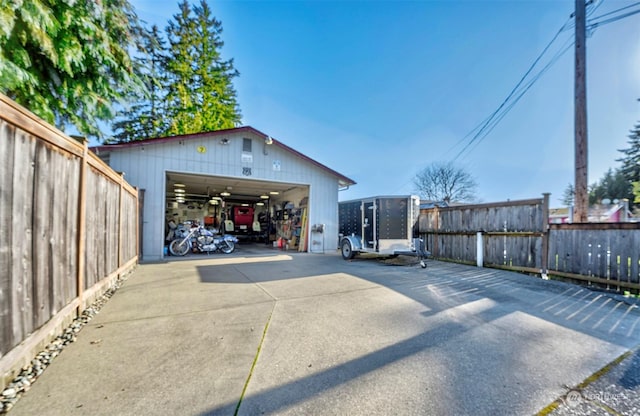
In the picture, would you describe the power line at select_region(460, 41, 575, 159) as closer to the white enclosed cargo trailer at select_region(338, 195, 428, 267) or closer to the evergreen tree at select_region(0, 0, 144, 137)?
the white enclosed cargo trailer at select_region(338, 195, 428, 267)

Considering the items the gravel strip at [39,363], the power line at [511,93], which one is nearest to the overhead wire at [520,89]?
the power line at [511,93]

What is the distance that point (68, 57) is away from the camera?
11.6 ft

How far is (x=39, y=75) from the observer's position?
4000 millimetres

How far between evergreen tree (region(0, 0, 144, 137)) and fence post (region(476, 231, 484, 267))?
867 centimetres

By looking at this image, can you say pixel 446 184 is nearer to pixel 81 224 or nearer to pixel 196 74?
pixel 196 74

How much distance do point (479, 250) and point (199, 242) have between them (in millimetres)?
9018

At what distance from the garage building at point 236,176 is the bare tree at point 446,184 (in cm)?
1892

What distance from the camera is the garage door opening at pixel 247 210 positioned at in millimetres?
11438

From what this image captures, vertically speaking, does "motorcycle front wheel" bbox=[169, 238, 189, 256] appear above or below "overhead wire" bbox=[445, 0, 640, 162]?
below

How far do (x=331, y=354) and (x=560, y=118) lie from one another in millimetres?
15385

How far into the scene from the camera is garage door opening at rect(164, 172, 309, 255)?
1144 cm

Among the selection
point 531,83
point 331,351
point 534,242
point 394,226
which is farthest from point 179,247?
point 531,83

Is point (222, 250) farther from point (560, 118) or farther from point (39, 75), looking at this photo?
point (560, 118)
